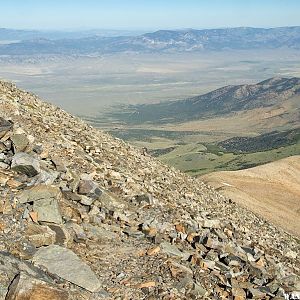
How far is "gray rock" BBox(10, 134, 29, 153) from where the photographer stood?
22.3 meters

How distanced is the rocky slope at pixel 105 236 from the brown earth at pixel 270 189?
79.8 feet

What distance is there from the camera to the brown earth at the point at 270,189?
53656 mm

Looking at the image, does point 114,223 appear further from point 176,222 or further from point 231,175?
point 231,175

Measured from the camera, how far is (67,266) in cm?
1536

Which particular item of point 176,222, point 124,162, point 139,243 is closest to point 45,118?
point 124,162

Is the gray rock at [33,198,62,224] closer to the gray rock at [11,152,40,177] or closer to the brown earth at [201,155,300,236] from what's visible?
the gray rock at [11,152,40,177]

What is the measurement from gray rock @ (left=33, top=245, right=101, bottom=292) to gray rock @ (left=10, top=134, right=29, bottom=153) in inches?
298

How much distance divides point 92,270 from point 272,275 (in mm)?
8701

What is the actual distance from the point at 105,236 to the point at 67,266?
3257mm

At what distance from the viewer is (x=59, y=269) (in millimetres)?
15109

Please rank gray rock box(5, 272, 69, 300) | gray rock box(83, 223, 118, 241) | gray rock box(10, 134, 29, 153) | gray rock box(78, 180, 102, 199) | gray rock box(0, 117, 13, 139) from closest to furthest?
gray rock box(5, 272, 69, 300) → gray rock box(83, 223, 118, 241) → gray rock box(78, 180, 102, 199) → gray rock box(10, 134, 29, 153) → gray rock box(0, 117, 13, 139)

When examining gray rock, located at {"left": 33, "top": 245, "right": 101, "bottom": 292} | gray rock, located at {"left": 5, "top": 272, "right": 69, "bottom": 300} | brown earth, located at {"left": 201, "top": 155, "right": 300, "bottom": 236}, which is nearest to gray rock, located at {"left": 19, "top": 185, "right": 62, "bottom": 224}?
gray rock, located at {"left": 33, "top": 245, "right": 101, "bottom": 292}

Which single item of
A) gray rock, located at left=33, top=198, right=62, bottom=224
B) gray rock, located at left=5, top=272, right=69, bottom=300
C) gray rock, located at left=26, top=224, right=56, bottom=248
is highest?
gray rock, located at left=33, top=198, right=62, bottom=224

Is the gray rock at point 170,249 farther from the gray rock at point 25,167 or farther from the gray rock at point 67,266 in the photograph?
the gray rock at point 25,167
